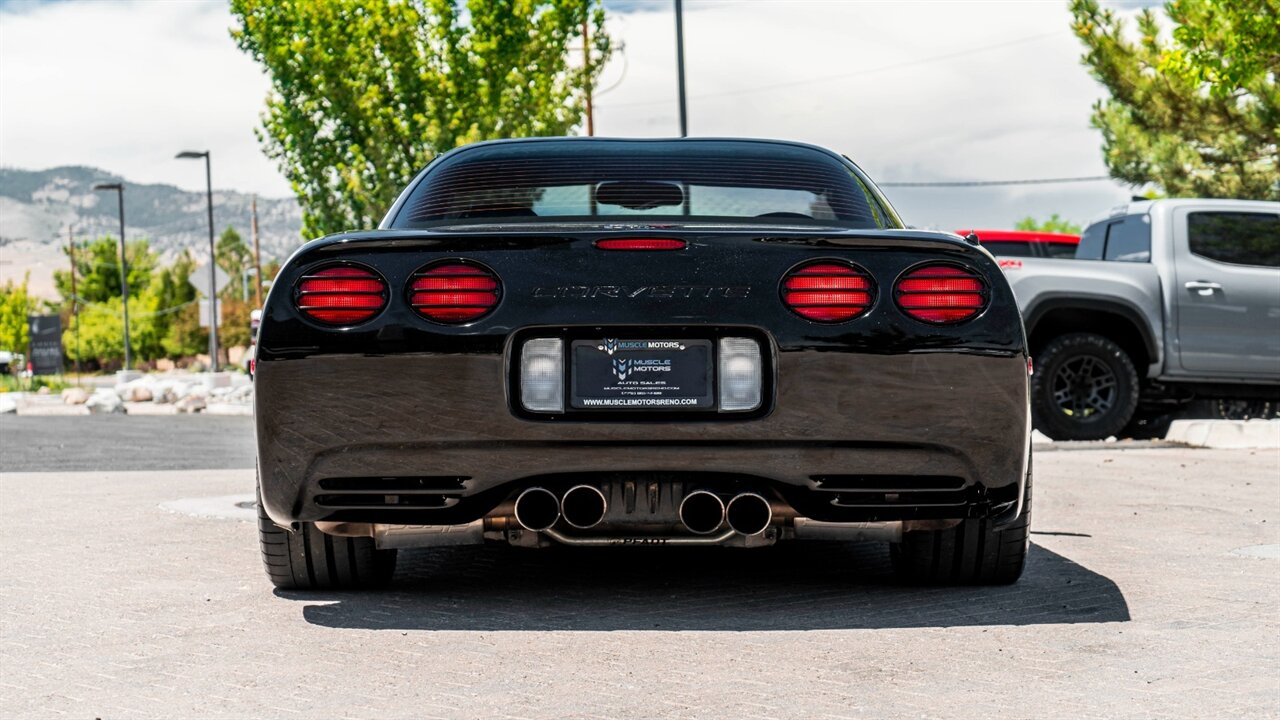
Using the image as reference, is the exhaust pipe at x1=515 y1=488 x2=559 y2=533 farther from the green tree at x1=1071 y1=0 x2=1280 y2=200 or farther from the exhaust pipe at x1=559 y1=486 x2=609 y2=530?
the green tree at x1=1071 y1=0 x2=1280 y2=200

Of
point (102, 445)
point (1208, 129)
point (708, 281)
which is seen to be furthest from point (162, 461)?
point (1208, 129)

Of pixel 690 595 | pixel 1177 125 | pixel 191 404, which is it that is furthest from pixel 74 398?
pixel 690 595

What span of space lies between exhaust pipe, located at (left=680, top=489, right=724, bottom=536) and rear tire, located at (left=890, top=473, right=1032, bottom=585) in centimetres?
76

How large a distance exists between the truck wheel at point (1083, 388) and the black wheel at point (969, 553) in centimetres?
740

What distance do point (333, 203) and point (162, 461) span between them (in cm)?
1842

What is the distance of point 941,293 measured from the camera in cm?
428

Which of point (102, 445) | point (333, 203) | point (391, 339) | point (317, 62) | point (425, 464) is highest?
point (317, 62)

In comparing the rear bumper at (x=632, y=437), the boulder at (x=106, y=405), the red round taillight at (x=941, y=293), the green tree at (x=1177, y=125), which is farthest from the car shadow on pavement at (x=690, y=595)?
the boulder at (x=106, y=405)

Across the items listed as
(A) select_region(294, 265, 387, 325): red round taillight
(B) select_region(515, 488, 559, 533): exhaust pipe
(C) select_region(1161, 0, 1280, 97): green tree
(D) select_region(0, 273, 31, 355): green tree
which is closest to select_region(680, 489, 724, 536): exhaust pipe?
(B) select_region(515, 488, 559, 533): exhaust pipe

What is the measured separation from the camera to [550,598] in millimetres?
4875

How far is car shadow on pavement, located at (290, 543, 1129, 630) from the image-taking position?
14.6 feet

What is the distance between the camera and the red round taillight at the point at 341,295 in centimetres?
425

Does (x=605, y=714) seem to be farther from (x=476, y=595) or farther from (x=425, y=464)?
Result: (x=476, y=595)

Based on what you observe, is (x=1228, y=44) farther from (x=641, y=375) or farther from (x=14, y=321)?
(x=14, y=321)
